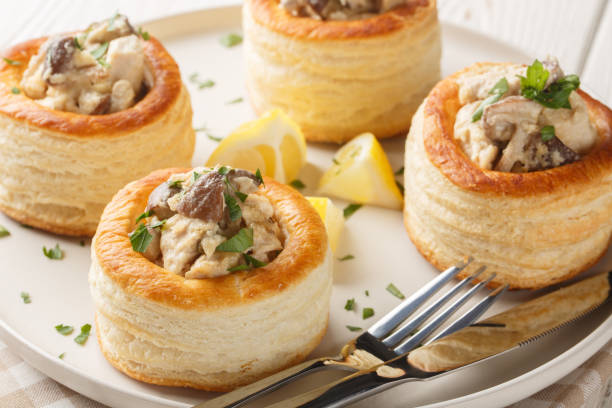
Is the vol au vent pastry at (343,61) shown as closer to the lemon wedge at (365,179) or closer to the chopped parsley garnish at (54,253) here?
the lemon wedge at (365,179)

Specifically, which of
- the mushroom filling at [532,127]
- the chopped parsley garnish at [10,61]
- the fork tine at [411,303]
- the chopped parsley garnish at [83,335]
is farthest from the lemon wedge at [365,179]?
the chopped parsley garnish at [10,61]

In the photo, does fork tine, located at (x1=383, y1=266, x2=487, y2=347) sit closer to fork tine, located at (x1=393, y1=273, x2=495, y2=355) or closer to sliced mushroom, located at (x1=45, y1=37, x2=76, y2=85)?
fork tine, located at (x1=393, y1=273, x2=495, y2=355)

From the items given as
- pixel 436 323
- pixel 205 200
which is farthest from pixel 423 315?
pixel 205 200

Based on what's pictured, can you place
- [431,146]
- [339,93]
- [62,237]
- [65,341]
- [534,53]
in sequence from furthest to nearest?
1. [534,53]
2. [339,93]
3. [62,237]
4. [431,146]
5. [65,341]

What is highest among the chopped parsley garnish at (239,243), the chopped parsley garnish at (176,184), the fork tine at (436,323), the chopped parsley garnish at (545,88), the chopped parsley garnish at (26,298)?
the chopped parsley garnish at (545,88)

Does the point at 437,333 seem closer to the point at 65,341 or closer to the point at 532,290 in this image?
the point at 532,290

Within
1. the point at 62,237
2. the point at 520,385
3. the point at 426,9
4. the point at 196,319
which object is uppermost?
the point at 426,9

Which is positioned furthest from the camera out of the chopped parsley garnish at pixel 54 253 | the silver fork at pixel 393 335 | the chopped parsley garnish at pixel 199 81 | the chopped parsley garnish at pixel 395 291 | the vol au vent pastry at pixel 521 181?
the chopped parsley garnish at pixel 199 81

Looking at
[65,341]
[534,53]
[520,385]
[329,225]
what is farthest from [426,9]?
[65,341]
